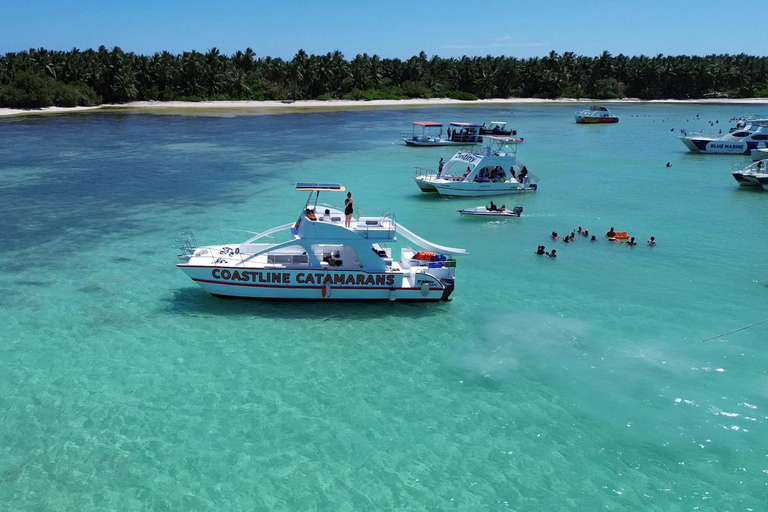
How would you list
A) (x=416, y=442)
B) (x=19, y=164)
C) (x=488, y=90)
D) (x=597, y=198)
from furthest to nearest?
(x=488, y=90) < (x=19, y=164) < (x=597, y=198) < (x=416, y=442)

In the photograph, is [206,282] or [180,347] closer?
[180,347]

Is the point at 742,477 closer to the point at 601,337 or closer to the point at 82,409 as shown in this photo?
the point at 601,337

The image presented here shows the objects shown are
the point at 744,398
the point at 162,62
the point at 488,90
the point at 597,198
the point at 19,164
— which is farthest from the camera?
the point at 488,90

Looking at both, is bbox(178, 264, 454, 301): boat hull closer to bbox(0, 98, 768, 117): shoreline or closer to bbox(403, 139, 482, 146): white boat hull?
bbox(403, 139, 482, 146): white boat hull

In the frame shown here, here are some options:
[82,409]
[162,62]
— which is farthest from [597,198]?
[162,62]

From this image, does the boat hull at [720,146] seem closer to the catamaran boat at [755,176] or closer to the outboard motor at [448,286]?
the catamaran boat at [755,176]

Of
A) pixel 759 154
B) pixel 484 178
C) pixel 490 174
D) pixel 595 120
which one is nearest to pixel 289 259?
pixel 484 178

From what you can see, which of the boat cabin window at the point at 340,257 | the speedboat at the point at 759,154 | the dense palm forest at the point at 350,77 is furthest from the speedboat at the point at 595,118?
the boat cabin window at the point at 340,257
